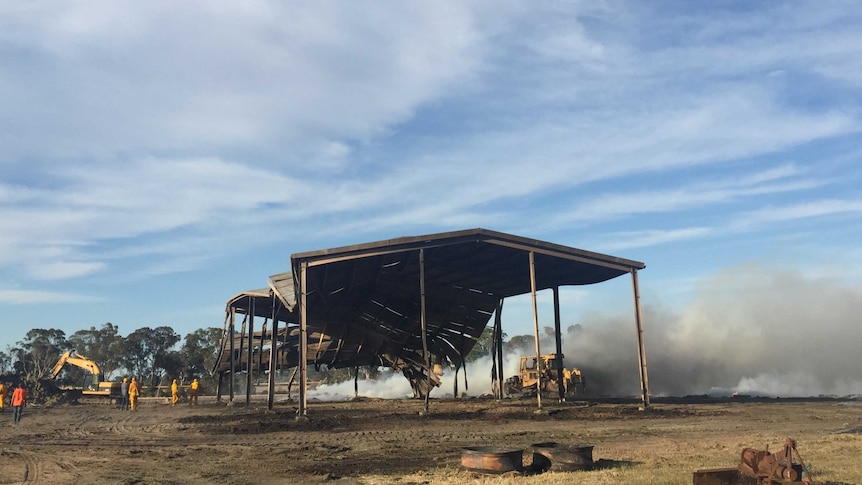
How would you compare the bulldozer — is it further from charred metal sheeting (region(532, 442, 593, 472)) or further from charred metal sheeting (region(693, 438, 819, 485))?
charred metal sheeting (region(693, 438, 819, 485))

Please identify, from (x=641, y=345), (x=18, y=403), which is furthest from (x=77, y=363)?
(x=641, y=345)

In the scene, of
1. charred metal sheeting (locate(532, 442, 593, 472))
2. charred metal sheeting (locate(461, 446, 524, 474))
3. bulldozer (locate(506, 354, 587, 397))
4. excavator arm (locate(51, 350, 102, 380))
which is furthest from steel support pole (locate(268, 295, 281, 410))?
excavator arm (locate(51, 350, 102, 380))

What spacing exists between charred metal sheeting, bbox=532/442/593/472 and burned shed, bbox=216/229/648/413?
12895mm

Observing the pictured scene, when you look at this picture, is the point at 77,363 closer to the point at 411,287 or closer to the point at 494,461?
the point at 411,287

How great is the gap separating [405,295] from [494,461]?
73.0 feet

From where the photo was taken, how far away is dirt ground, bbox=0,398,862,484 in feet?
34.6

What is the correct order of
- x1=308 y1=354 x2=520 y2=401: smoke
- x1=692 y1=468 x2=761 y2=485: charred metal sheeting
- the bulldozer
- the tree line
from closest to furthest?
x1=692 y1=468 x2=761 y2=485: charred metal sheeting, the bulldozer, x1=308 y1=354 x2=520 y2=401: smoke, the tree line

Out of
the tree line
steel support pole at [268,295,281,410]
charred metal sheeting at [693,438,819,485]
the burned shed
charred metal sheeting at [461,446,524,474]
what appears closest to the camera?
charred metal sheeting at [693,438,819,485]

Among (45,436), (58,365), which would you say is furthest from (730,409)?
(58,365)

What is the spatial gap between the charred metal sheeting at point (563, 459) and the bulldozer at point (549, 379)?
21063mm

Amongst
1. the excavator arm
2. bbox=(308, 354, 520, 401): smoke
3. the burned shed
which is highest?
the burned shed

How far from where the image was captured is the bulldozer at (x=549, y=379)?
1294 inches

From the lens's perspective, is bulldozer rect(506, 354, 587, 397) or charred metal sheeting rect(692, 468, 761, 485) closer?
charred metal sheeting rect(692, 468, 761, 485)

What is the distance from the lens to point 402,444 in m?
15.0
